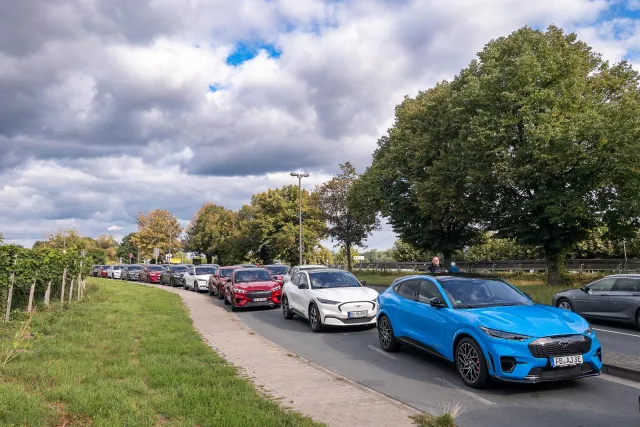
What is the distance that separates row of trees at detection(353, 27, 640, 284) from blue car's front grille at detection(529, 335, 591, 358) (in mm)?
16038

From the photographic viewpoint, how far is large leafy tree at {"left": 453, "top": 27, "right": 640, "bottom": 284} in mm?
20828

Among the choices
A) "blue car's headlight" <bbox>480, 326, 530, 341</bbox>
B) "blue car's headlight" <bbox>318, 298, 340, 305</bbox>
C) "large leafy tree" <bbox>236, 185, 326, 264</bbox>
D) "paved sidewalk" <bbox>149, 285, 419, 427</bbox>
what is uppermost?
"large leafy tree" <bbox>236, 185, 326, 264</bbox>

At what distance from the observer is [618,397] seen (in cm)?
622

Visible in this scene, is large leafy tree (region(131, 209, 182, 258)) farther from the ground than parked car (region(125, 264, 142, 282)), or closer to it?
farther from the ground

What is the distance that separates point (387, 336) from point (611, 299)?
270 inches

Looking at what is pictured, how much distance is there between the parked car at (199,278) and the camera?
28.8 meters

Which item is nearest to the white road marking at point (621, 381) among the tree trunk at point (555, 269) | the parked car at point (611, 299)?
the parked car at point (611, 299)

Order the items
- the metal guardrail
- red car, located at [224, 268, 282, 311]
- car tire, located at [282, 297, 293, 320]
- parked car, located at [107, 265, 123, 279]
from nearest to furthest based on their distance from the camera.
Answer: car tire, located at [282, 297, 293, 320] < red car, located at [224, 268, 282, 311] < the metal guardrail < parked car, located at [107, 265, 123, 279]

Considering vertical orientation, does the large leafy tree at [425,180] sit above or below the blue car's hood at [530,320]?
above

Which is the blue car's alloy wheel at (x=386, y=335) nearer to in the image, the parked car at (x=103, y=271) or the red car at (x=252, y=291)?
the red car at (x=252, y=291)

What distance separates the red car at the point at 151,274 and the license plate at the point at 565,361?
39020 mm

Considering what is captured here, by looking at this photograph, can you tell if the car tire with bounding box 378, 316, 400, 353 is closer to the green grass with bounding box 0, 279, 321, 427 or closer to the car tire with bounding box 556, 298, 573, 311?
the green grass with bounding box 0, 279, 321, 427

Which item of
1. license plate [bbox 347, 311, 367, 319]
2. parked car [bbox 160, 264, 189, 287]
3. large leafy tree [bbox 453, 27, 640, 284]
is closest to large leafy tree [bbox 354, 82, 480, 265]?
large leafy tree [bbox 453, 27, 640, 284]

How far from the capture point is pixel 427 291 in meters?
8.27
